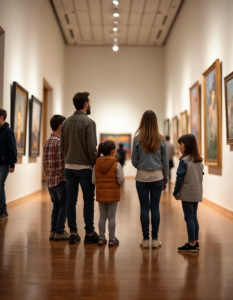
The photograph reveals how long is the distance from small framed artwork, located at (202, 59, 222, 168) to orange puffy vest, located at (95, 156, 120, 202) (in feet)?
16.5

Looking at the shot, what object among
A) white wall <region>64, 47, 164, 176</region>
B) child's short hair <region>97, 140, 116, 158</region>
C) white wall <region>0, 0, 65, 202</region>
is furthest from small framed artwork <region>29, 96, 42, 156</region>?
white wall <region>64, 47, 164, 176</region>

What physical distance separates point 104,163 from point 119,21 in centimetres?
1457

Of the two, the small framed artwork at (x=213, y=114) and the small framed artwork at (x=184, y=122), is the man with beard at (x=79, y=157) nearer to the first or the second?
the small framed artwork at (x=213, y=114)

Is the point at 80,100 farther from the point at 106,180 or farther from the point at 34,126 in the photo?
the point at 34,126

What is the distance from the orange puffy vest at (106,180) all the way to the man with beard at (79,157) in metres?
0.15

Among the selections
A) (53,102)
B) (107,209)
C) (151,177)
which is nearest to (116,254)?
(107,209)

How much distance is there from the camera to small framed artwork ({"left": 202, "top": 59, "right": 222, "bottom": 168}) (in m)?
9.51

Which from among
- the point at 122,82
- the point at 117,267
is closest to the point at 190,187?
the point at 117,267

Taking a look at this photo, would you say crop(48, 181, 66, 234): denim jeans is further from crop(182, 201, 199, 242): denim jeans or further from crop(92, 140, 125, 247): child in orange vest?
crop(182, 201, 199, 242): denim jeans

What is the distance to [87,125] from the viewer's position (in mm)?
5238

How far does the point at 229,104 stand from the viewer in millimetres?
8562

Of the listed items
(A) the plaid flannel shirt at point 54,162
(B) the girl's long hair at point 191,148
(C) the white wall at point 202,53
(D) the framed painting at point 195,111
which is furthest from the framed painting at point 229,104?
(A) the plaid flannel shirt at point 54,162

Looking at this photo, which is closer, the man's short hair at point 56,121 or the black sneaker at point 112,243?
the black sneaker at point 112,243

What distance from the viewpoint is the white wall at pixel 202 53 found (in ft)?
29.6
